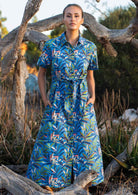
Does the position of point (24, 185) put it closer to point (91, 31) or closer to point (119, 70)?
point (91, 31)

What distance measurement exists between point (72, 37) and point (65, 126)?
2.93 feet

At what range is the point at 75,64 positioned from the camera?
2580mm

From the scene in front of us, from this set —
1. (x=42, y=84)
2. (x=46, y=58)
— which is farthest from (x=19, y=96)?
(x=46, y=58)

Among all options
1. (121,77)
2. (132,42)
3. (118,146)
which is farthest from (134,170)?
(121,77)

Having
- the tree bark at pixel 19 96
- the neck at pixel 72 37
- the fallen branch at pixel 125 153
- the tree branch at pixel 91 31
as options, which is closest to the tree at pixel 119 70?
the tree branch at pixel 91 31

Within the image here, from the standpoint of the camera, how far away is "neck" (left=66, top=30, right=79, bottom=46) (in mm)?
2613

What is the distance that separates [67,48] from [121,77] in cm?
520

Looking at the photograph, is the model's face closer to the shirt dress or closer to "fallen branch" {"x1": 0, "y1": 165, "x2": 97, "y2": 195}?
the shirt dress

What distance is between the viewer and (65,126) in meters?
2.59

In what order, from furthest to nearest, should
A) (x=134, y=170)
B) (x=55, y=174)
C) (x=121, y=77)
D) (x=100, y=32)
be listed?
(x=121, y=77) < (x=100, y=32) < (x=134, y=170) < (x=55, y=174)

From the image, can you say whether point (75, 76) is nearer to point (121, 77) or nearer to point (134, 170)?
point (134, 170)

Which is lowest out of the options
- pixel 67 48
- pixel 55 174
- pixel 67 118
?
pixel 55 174

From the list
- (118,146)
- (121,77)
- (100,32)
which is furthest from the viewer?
(121,77)

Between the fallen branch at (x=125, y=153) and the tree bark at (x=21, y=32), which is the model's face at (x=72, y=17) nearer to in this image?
the tree bark at (x=21, y=32)
